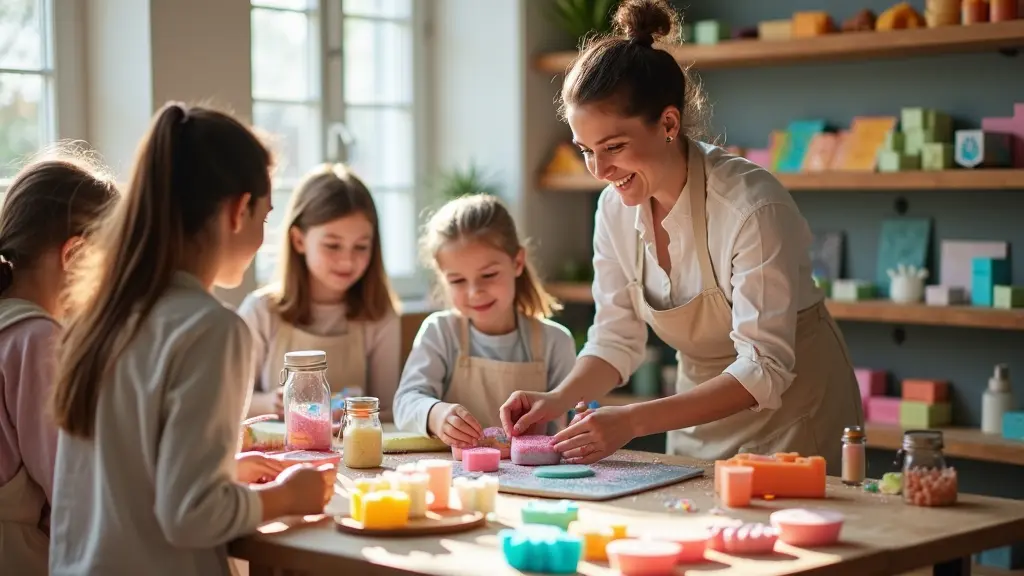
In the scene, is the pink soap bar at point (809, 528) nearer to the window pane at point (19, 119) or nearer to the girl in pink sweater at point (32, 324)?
the girl in pink sweater at point (32, 324)

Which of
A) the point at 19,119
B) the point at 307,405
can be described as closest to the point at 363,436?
the point at 307,405

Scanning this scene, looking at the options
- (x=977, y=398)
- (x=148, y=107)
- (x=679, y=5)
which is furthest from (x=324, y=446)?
(x=679, y=5)

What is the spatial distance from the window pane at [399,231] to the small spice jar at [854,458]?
3.06 metres

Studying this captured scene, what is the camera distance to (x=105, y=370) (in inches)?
73.1

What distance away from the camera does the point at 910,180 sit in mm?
4242

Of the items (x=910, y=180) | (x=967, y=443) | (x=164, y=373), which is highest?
(x=910, y=180)

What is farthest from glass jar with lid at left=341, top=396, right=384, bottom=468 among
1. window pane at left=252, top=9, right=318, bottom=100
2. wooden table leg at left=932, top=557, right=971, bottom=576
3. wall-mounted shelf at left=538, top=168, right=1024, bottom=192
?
window pane at left=252, top=9, right=318, bottom=100

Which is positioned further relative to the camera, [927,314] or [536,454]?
[927,314]

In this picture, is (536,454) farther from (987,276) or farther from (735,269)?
(987,276)

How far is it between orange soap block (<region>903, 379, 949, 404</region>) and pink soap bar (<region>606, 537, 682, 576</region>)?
2890mm

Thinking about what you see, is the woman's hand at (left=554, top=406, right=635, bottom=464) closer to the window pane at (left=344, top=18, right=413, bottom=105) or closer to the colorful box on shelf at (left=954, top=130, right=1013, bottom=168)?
the colorful box on shelf at (left=954, top=130, right=1013, bottom=168)

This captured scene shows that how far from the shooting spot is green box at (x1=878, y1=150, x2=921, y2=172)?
4297 mm

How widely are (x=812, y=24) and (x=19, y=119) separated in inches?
99.0

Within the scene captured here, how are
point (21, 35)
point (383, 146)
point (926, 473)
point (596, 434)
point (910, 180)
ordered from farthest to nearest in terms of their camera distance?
point (383, 146), point (910, 180), point (21, 35), point (596, 434), point (926, 473)
